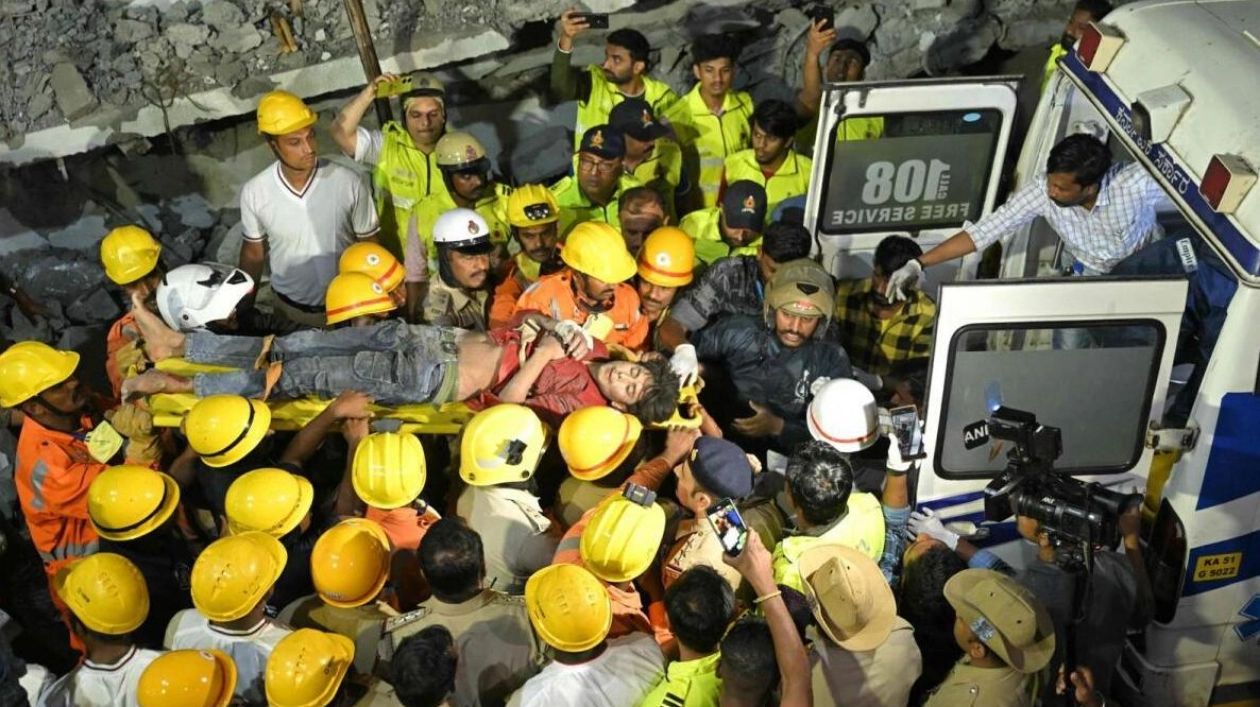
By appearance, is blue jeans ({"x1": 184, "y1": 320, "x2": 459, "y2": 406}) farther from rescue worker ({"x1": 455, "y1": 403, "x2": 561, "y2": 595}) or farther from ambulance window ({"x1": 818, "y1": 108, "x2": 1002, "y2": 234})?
ambulance window ({"x1": 818, "y1": 108, "x2": 1002, "y2": 234})

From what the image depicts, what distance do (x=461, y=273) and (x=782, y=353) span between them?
5.39 ft

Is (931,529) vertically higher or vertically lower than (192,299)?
lower

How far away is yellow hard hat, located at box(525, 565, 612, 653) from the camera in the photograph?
11.0 ft

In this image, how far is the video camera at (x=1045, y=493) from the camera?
3.34 meters

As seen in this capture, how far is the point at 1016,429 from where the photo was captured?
3.51m

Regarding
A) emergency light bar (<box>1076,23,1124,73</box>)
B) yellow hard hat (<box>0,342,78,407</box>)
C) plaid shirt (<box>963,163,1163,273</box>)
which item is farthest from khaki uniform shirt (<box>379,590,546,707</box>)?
emergency light bar (<box>1076,23,1124,73</box>)

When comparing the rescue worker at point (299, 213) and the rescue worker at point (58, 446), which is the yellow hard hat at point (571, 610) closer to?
the rescue worker at point (58, 446)

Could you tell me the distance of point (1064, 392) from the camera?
3.96m

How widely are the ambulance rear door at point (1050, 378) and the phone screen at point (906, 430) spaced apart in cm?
11

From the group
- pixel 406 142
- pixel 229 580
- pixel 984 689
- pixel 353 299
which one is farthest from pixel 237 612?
pixel 406 142

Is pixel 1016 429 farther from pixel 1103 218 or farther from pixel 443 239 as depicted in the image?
pixel 443 239

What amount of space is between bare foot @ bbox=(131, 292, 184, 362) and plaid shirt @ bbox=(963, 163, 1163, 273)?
388cm

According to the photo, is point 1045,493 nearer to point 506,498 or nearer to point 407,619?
point 506,498

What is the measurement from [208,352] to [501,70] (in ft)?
13.2
